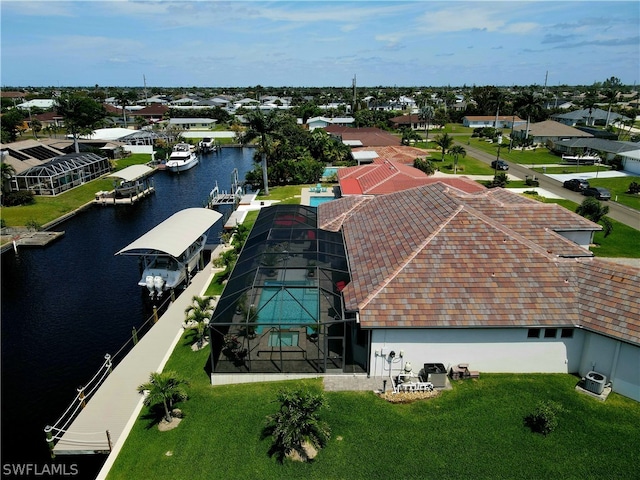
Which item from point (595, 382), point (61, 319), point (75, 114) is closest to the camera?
point (595, 382)

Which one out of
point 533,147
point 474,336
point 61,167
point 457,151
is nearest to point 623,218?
point 457,151

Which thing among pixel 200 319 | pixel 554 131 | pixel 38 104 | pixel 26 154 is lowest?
pixel 200 319

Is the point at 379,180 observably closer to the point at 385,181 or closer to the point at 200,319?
the point at 385,181

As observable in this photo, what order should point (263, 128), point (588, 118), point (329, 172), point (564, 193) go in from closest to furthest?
point (564, 193) → point (263, 128) → point (329, 172) → point (588, 118)

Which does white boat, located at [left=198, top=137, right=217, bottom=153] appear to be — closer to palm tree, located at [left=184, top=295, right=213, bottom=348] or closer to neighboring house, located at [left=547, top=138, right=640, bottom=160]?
neighboring house, located at [left=547, top=138, right=640, bottom=160]

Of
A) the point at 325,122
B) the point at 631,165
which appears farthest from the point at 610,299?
the point at 325,122

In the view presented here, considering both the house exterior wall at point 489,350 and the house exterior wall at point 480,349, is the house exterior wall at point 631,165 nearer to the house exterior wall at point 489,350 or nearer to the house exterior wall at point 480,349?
the house exterior wall at point 489,350
